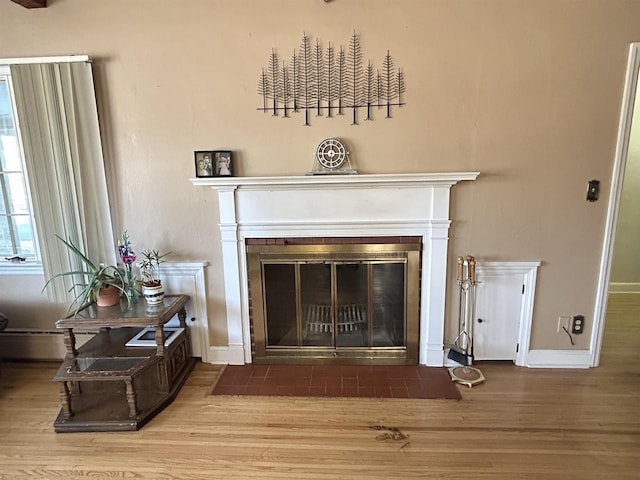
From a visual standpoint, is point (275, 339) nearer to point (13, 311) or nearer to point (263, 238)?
point (263, 238)

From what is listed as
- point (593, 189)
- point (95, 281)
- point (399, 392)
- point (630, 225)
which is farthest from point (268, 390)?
point (630, 225)

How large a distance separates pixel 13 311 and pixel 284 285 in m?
2.03

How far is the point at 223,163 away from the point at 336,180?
0.75m

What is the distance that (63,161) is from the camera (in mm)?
2486

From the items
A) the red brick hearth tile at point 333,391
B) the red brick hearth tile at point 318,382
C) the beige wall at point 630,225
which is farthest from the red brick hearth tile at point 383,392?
the beige wall at point 630,225

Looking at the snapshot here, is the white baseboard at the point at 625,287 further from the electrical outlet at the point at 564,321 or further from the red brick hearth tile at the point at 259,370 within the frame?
the red brick hearth tile at the point at 259,370

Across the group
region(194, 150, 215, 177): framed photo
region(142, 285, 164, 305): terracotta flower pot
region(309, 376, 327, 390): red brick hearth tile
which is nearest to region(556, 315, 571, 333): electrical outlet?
region(309, 376, 327, 390): red brick hearth tile

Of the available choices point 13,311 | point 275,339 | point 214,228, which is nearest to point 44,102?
point 214,228

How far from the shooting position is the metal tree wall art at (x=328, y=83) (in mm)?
2365

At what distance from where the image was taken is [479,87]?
2.34 meters

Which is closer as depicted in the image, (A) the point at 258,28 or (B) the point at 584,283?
(A) the point at 258,28

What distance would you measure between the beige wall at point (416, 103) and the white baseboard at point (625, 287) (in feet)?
6.71

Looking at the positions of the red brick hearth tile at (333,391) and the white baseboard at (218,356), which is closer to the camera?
the red brick hearth tile at (333,391)

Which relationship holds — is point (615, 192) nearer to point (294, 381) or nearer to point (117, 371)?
point (294, 381)
